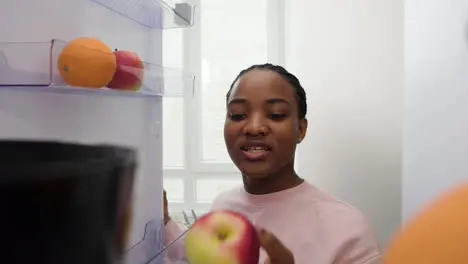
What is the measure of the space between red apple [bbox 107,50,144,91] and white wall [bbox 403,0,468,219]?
390 mm

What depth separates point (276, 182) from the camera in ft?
3.01

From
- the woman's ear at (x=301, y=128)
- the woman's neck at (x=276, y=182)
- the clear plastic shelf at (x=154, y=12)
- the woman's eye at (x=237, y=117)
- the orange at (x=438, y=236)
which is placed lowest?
the woman's neck at (x=276, y=182)

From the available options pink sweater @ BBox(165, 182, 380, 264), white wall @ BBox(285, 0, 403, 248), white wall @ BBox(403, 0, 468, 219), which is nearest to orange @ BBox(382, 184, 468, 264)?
white wall @ BBox(403, 0, 468, 219)

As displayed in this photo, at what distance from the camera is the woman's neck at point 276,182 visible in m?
0.91

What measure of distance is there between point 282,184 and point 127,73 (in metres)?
0.45

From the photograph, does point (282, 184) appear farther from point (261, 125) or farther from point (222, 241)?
point (222, 241)

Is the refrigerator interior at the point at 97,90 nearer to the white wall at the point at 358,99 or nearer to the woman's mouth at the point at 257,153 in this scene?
the woman's mouth at the point at 257,153

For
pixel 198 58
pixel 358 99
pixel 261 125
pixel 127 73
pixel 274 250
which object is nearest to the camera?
pixel 127 73

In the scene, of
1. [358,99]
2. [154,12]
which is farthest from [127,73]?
[358,99]

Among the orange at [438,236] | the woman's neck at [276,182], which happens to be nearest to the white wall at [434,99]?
the woman's neck at [276,182]

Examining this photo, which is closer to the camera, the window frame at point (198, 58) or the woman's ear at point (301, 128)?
the woman's ear at point (301, 128)

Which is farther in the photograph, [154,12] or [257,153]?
[257,153]

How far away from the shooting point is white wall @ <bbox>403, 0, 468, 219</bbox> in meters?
0.62

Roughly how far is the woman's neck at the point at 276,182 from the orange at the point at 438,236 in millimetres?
596
